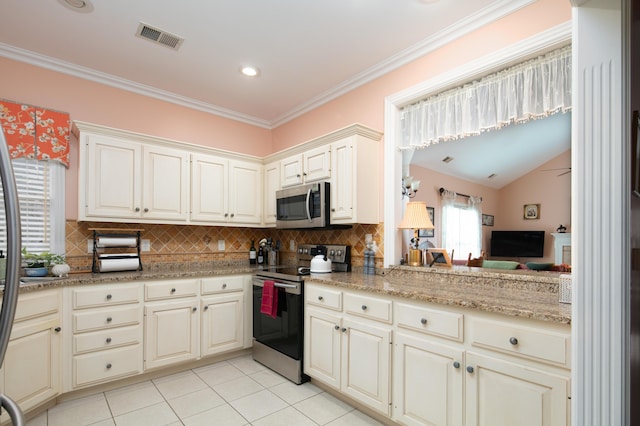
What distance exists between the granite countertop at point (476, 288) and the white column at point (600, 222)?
0.35 metres

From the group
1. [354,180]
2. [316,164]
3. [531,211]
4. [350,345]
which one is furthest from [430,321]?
[531,211]

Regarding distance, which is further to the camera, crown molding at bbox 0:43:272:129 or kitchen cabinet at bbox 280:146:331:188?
kitchen cabinet at bbox 280:146:331:188

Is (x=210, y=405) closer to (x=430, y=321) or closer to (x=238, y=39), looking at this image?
(x=430, y=321)

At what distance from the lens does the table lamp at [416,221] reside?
276cm

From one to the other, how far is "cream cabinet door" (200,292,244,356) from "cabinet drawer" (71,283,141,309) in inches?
23.4

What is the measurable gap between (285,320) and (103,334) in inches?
55.5

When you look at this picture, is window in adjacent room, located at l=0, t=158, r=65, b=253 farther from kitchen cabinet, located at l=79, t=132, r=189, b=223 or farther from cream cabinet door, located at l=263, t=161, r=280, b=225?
cream cabinet door, located at l=263, t=161, r=280, b=225

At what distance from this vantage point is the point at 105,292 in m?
2.69

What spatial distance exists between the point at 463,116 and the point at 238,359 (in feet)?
9.73

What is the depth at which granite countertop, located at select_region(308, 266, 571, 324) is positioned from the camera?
64.8 inches

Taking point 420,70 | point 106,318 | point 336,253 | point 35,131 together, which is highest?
point 420,70

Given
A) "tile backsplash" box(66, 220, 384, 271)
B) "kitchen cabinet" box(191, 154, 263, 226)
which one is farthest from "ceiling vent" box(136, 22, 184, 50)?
"tile backsplash" box(66, 220, 384, 271)

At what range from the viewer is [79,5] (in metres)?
2.30

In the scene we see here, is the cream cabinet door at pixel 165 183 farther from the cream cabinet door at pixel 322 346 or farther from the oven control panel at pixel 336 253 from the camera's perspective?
the cream cabinet door at pixel 322 346
